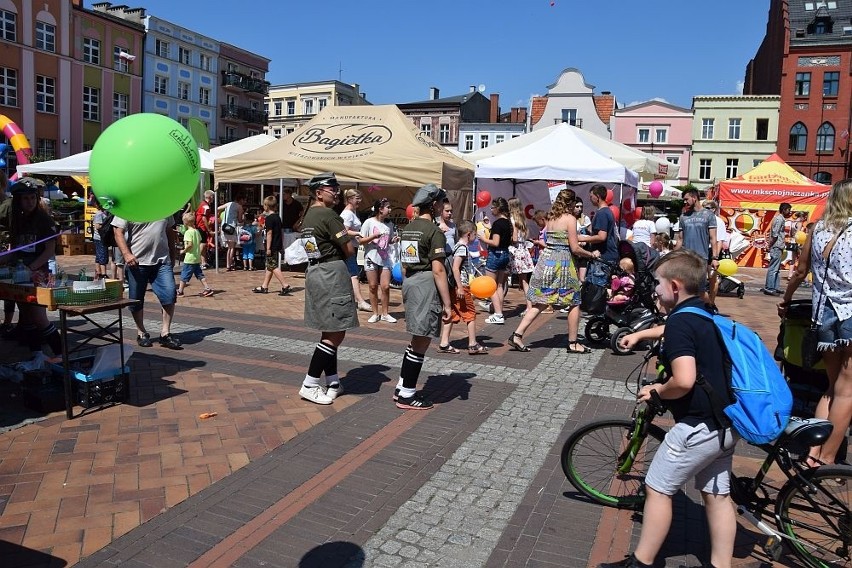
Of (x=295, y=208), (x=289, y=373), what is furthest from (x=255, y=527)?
(x=295, y=208)

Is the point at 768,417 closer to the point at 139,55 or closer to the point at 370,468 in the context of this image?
the point at 370,468

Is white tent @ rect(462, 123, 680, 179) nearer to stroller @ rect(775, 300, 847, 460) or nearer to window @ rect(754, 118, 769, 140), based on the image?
stroller @ rect(775, 300, 847, 460)

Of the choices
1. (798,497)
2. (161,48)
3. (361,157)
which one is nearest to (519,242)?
(361,157)

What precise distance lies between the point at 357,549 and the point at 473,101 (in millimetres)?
60735

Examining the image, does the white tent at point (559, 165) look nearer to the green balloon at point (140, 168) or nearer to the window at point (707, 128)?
the green balloon at point (140, 168)

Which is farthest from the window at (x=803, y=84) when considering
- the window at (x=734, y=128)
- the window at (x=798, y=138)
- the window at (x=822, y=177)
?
the window at (x=822, y=177)

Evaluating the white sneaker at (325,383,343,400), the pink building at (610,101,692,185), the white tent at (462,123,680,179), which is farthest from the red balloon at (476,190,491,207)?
the pink building at (610,101,692,185)

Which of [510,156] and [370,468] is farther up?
[510,156]

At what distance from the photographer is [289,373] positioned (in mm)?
6406

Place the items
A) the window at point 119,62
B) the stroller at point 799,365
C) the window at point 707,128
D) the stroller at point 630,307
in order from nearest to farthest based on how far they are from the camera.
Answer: the stroller at point 799,365 → the stroller at point 630,307 → the window at point 119,62 → the window at point 707,128

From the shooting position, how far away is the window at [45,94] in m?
36.1

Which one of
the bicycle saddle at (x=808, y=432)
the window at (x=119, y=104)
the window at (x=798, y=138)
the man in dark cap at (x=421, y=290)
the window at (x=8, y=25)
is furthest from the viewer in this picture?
the window at (x=798, y=138)

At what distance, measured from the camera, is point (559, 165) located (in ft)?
41.0

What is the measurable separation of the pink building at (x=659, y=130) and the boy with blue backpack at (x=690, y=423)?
5231 centimetres
